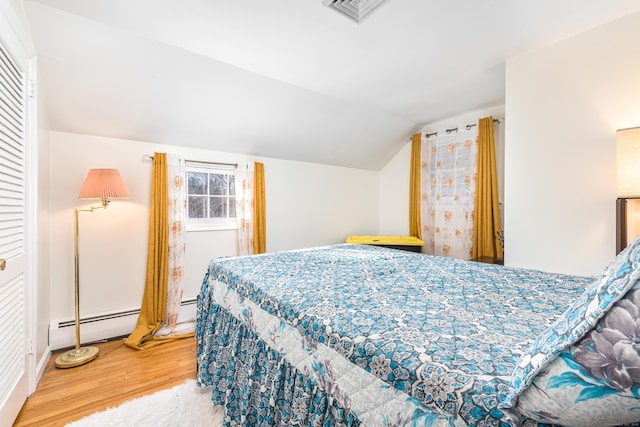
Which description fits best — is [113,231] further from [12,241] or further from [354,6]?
[354,6]

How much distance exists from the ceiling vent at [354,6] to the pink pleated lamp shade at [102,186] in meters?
1.99

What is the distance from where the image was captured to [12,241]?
4.95 feet

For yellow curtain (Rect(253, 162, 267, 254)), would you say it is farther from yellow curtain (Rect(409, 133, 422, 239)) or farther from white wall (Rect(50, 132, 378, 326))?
yellow curtain (Rect(409, 133, 422, 239))

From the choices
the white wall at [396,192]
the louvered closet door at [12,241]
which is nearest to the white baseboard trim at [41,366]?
the louvered closet door at [12,241]

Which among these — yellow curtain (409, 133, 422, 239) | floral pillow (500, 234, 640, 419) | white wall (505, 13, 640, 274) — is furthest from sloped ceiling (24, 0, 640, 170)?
floral pillow (500, 234, 640, 419)

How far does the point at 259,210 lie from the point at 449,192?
90.0 inches

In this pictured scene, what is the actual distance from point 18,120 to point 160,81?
0.97m

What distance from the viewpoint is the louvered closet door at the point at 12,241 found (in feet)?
4.60

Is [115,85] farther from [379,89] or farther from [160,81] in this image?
[379,89]

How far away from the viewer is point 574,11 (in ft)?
5.67

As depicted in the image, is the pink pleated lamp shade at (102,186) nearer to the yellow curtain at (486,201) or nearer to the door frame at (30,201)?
the door frame at (30,201)

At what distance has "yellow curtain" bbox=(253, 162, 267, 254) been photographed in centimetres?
329

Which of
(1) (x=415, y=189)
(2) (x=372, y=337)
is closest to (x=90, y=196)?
(2) (x=372, y=337)

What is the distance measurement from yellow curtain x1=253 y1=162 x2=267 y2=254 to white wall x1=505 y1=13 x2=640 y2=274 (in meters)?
2.35
